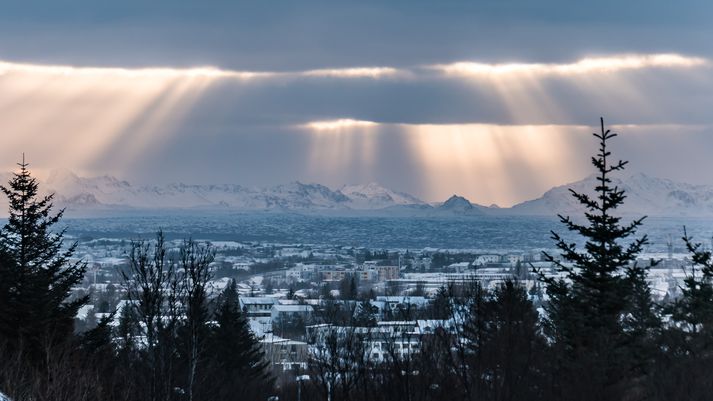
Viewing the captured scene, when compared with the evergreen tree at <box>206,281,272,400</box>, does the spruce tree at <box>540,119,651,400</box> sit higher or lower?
higher

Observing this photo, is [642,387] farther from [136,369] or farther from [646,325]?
[136,369]

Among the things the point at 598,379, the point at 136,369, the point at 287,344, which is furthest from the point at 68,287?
the point at 287,344

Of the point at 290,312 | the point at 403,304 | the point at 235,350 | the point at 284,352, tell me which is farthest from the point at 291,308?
the point at 235,350

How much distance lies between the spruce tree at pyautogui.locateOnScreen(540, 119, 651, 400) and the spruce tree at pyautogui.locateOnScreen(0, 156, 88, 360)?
46.6 feet

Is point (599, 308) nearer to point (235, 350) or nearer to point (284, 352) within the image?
point (235, 350)

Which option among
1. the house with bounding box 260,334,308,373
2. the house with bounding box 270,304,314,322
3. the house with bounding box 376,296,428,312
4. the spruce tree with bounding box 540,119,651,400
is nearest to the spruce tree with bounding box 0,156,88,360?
the house with bounding box 376,296,428,312

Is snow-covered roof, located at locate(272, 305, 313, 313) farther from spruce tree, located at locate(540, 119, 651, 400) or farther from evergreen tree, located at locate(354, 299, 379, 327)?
spruce tree, located at locate(540, 119, 651, 400)

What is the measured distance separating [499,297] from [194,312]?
1216cm

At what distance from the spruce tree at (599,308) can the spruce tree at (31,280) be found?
1422 centimetres

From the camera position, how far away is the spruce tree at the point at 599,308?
2911 centimetres

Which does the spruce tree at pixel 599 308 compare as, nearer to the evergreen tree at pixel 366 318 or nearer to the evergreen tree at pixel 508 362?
the evergreen tree at pixel 508 362

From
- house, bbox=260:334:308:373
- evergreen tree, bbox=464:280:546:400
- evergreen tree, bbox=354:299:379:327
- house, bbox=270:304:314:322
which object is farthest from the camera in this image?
house, bbox=270:304:314:322

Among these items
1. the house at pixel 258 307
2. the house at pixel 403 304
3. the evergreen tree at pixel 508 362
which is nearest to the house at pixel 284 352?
the house at pixel 403 304

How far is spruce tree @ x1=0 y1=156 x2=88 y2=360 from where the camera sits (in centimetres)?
3145
